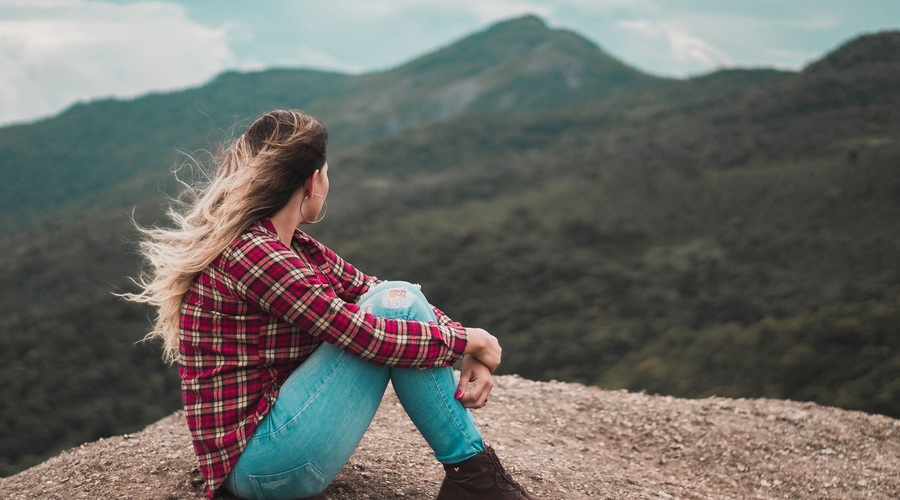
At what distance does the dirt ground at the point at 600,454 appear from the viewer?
3.60 meters

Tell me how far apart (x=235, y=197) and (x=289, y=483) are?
1094 mm

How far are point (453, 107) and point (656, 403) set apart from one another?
380 ft

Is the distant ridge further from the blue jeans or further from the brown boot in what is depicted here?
the blue jeans

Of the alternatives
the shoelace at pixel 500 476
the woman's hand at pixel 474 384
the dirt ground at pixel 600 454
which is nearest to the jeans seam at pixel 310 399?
the woman's hand at pixel 474 384

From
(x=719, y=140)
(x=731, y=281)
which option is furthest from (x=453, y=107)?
(x=731, y=281)

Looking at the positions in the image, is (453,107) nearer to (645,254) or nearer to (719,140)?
(719,140)

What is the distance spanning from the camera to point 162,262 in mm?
2535

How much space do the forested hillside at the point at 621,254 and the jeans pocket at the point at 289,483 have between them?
127 centimetres

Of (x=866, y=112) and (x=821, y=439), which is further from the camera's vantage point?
(x=866, y=112)

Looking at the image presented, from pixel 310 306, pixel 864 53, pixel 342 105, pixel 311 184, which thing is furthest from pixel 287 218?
pixel 342 105

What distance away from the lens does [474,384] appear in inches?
107

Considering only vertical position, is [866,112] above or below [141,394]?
above

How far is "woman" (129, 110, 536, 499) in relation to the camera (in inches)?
95.4

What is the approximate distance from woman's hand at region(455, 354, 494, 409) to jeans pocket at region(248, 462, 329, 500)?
62 cm
